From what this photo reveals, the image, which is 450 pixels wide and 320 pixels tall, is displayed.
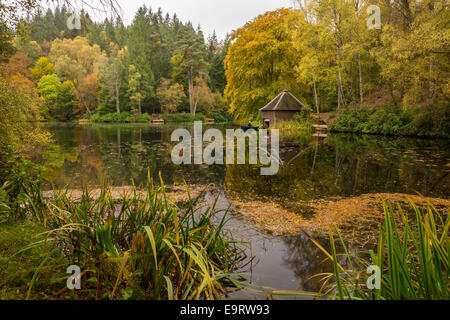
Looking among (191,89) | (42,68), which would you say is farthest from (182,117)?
(42,68)

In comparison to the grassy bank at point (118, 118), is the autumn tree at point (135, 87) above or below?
above

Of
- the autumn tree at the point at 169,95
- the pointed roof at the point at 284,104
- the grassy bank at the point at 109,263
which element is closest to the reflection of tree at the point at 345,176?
the grassy bank at the point at 109,263

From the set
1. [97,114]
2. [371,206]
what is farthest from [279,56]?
[97,114]

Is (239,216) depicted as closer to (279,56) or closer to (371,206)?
(371,206)

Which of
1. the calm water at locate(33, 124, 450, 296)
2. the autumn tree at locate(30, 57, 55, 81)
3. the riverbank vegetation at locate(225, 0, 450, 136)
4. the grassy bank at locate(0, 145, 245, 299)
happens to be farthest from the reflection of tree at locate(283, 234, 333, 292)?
the autumn tree at locate(30, 57, 55, 81)

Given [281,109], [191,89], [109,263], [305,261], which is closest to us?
[109,263]

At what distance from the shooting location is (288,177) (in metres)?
8.89

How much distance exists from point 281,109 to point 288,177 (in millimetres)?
19027

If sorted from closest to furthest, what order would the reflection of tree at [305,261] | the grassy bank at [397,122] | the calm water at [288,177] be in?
the reflection of tree at [305,261], the calm water at [288,177], the grassy bank at [397,122]

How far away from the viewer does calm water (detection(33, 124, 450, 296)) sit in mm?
3852

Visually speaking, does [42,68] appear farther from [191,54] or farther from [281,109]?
[281,109]

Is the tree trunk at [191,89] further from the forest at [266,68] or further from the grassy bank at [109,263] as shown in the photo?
the grassy bank at [109,263]

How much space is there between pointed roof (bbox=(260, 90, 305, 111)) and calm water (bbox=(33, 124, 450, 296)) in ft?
43.4

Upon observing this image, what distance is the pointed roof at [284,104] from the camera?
2684 centimetres
